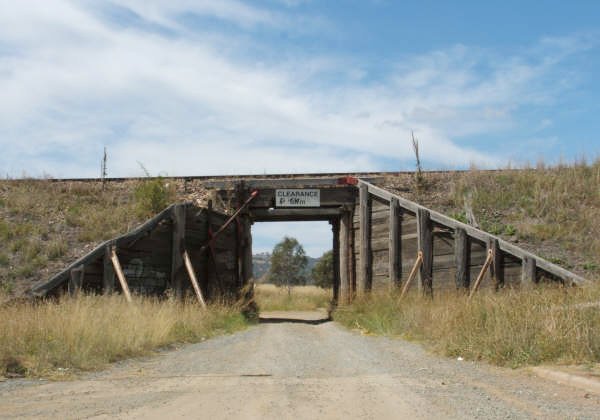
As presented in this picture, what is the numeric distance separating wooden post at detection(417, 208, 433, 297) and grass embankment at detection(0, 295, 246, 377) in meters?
6.43

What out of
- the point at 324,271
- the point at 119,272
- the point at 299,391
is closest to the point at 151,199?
the point at 119,272

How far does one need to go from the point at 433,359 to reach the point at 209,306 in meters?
8.11

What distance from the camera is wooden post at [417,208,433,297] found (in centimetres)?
1662

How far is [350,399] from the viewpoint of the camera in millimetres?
5664

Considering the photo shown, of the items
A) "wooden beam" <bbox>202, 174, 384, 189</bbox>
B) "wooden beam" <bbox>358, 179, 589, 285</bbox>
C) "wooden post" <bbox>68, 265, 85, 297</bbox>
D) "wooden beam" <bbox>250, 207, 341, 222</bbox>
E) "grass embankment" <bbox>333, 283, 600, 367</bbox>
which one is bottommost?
"grass embankment" <bbox>333, 283, 600, 367</bbox>

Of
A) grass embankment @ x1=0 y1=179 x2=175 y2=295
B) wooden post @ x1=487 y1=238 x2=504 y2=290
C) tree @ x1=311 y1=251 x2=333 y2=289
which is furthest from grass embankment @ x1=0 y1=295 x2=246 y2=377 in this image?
tree @ x1=311 y1=251 x2=333 y2=289

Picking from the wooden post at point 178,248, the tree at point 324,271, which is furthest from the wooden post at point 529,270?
the tree at point 324,271

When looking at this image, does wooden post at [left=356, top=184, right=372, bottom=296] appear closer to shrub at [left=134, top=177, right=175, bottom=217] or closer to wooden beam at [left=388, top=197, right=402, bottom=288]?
wooden beam at [left=388, top=197, right=402, bottom=288]

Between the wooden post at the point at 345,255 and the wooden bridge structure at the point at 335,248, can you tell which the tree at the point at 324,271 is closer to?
the wooden bridge structure at the point at 335,248

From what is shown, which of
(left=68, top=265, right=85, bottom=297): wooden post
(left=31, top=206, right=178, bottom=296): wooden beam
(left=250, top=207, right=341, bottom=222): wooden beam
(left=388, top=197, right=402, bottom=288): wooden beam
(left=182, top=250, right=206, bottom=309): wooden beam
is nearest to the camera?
(left=31, top=206, right=178, bottom=296): wooden beam

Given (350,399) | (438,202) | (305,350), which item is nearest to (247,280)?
(438,202)

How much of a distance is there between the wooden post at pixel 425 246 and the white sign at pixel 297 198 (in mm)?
4250

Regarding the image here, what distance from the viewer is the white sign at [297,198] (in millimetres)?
20047

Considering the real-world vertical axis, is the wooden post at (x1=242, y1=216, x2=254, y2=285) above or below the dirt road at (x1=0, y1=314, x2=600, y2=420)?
above
